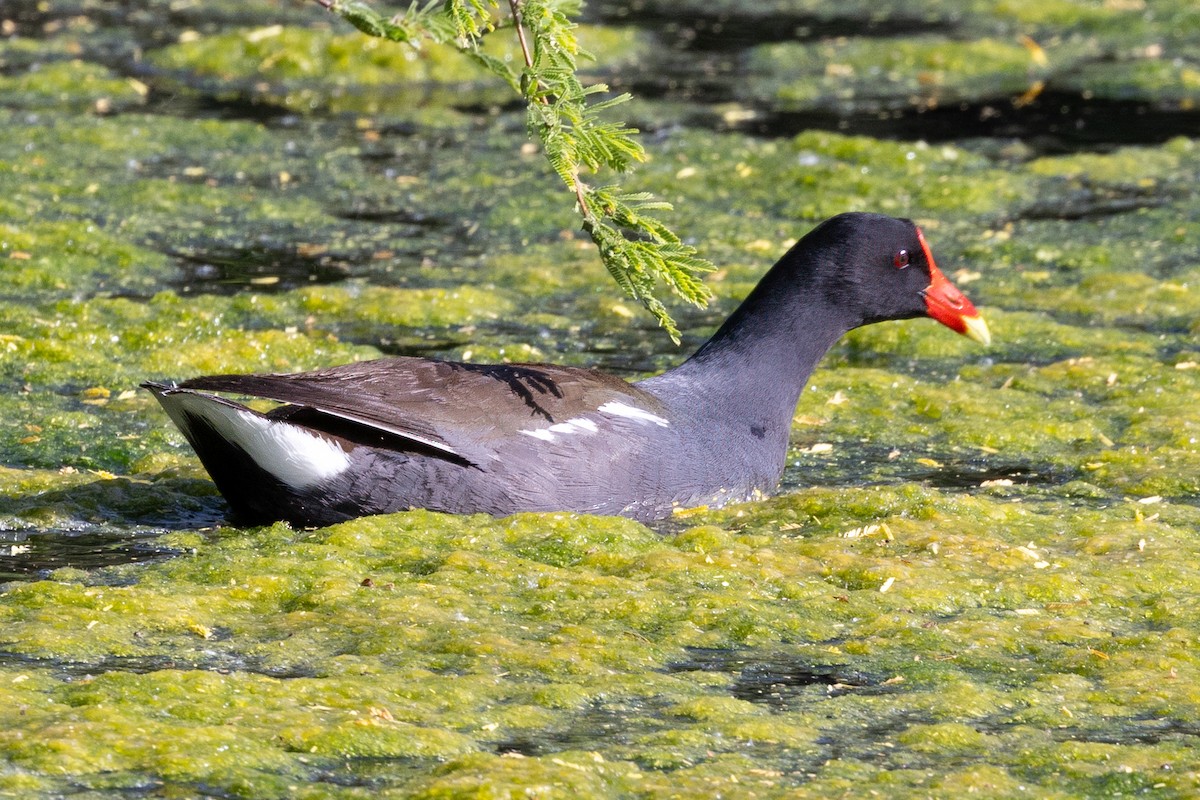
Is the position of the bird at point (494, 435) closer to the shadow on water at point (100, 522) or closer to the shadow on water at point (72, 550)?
the shadow on water at point (100, 522)

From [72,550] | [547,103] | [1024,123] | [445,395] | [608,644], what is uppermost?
[547,103]

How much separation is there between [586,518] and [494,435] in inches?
16.5

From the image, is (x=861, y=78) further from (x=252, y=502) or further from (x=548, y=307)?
(x=252, y=502)

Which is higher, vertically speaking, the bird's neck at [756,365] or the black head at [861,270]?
the black head at [861,270]

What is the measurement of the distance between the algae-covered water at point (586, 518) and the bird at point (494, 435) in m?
0.12

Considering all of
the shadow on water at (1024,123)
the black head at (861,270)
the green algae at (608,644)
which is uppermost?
the shadow on water at (1024,123)

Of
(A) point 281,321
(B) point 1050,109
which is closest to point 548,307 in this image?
(A) point 281,321

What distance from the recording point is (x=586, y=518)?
17.4 ft

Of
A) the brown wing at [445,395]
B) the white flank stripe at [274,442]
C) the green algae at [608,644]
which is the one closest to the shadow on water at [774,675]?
the green algae at [608,644]

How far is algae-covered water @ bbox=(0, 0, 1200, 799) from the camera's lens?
3867 millimetres

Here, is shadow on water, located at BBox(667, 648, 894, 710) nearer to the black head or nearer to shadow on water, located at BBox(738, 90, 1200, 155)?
the black head

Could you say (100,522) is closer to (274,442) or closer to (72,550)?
(72,550)

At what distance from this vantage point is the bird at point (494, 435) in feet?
16.5

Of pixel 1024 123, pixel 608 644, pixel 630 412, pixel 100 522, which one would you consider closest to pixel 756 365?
pixel 630 412
